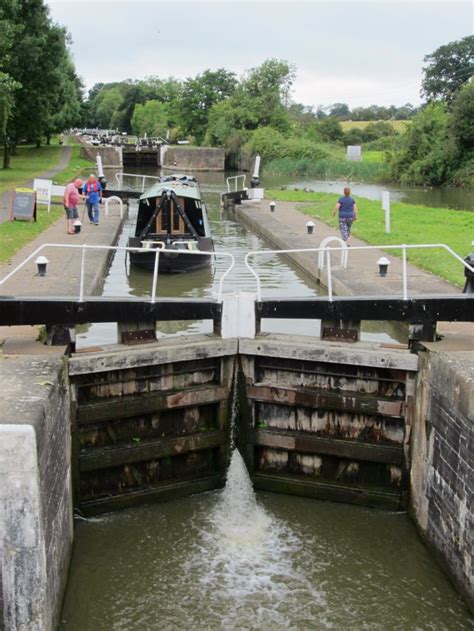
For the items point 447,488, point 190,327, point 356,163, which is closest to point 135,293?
point 190,327

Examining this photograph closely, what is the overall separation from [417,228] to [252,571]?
17.1m

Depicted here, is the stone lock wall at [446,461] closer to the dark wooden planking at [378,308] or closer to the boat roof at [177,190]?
the dark wooden planking at [378,308]

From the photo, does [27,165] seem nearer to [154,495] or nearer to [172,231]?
[172,231]

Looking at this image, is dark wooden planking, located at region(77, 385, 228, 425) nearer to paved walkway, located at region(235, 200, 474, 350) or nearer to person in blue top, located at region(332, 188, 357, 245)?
paved walkway, located at region(235, 200, 474, 350)

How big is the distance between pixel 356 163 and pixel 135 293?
4519cm

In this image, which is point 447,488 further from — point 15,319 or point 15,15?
point 15,15

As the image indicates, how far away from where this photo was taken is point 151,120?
365 ft

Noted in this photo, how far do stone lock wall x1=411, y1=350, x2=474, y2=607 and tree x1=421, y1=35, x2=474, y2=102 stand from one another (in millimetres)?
95618

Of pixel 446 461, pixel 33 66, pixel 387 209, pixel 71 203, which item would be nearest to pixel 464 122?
pixel 33 66

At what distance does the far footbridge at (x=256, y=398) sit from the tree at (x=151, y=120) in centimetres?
9505

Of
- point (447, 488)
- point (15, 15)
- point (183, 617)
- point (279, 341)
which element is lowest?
point (183, 617)

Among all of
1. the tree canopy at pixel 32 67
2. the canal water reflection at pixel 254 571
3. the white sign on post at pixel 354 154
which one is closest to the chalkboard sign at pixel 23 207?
the canal water reflection at pixel 254 571

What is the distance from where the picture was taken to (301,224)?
25.0 m

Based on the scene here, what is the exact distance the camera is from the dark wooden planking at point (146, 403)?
9.04 meters
